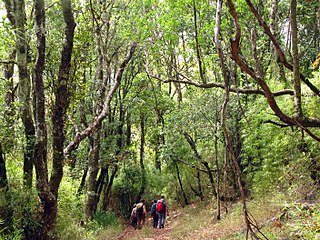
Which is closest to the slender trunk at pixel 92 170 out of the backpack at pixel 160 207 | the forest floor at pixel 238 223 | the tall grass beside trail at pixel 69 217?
the forest floor at pixel 238 223

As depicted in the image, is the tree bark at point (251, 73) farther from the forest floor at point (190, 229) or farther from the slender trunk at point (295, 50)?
the forest floor at point (190, 229)

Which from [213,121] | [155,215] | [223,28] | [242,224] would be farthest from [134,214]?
[223,28]

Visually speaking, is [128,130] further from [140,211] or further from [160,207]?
[160,207]

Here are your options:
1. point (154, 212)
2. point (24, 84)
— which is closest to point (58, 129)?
point (24, 84)

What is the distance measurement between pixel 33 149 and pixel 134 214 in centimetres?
1063

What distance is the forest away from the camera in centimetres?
682

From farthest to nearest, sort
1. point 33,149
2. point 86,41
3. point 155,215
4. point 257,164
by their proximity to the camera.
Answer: point 155,215 → point 257,164 → point 86,41 → point 33,149

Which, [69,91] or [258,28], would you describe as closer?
[69,91]

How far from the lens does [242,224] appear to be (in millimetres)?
11312

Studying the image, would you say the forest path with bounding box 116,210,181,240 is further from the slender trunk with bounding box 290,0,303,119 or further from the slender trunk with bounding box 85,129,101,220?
the slender trunk with bounding box 290,0,303,119

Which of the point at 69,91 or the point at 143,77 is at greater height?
the point at 143,77

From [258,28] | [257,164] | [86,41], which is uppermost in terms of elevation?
[258,28]

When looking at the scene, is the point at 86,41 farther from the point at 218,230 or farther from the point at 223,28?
the point at 218,230

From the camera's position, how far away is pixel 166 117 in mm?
18438
